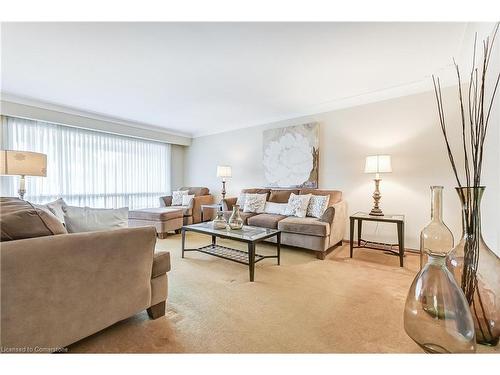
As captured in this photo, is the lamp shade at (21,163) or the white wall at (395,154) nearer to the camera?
the lamp shade at (21,163)

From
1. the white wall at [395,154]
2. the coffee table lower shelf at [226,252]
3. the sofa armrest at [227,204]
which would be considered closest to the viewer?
the coffee table lower shelf at [226,252]

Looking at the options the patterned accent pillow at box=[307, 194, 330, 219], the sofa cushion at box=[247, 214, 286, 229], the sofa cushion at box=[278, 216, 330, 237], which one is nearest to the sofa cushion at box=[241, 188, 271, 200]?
the sofa cushion at box=[247, 214, 286, 229]

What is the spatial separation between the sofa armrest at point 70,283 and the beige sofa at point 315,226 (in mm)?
2024

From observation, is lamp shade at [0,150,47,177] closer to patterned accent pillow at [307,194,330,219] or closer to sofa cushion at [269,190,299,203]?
sofa cushion at [269,190,299,203]

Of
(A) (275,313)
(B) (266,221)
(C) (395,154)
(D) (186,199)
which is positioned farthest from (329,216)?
(D) (186,199)

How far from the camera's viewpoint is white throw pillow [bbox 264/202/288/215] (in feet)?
12.5

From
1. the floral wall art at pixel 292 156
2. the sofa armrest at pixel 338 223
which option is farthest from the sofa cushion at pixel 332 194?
the floral wall art at pixel 292 156

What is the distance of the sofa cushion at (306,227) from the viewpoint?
289 cm

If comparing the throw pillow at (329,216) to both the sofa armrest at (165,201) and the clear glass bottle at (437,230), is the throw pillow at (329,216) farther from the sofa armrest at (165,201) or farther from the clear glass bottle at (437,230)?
the sofa armrest at (165,201)

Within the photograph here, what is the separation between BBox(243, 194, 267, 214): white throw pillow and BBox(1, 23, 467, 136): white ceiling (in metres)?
1.56

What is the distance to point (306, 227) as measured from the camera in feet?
9.80

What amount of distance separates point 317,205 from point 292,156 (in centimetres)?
114

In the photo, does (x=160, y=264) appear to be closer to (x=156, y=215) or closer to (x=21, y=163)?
(x=21, y=163)

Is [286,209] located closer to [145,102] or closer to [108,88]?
[145,102]
